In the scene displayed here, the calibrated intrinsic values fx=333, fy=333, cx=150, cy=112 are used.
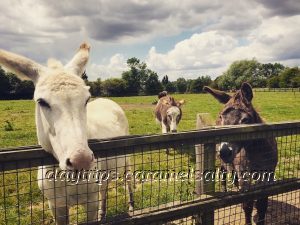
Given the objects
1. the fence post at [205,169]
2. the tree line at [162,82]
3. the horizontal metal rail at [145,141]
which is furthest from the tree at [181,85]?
the fence post at [205,169]

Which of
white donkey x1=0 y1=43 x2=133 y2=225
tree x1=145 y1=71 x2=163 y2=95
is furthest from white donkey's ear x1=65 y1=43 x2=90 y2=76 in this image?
tree x1=145 y1=71 x2=163 y2=95

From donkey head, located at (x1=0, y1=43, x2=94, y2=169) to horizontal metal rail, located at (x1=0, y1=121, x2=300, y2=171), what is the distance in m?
0.19

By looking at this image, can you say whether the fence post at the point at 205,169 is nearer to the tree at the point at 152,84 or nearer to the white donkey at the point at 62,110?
the white donkey at the point at 62,110

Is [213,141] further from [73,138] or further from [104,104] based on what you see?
[104,104]

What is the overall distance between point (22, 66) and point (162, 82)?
327 feet

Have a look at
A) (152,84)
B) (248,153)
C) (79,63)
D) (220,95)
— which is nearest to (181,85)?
(152,84)

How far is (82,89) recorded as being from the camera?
9.73 ft

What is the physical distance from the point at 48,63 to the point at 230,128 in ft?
6.93

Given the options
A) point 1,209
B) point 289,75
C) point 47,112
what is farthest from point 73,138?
point 289,75

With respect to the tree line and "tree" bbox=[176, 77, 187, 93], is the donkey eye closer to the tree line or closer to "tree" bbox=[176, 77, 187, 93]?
the tree line

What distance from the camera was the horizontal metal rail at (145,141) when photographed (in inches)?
101

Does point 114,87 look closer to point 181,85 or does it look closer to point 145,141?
point 181,85

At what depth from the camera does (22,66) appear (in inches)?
123

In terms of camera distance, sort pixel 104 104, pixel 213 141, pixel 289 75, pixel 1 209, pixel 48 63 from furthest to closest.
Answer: pixel 289 75
pixel 104 104
pixel 1 209
pixel 213 141
pixel 48 63
